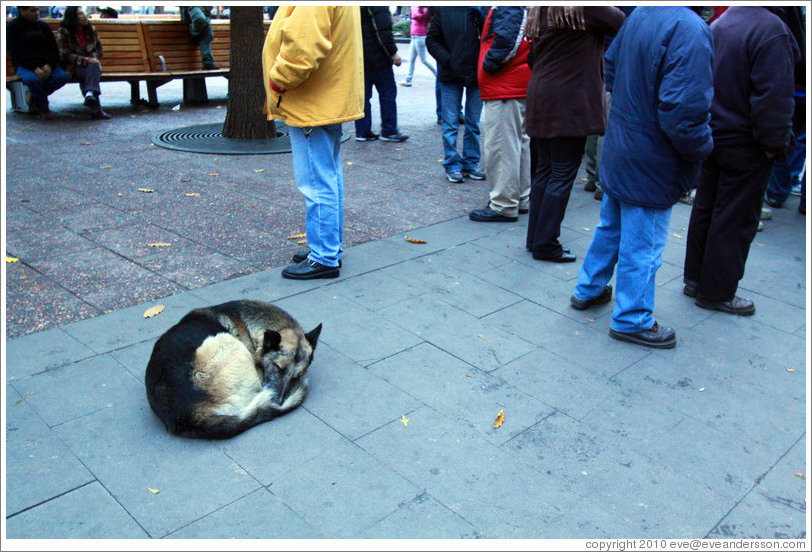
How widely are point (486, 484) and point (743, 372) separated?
1998mm

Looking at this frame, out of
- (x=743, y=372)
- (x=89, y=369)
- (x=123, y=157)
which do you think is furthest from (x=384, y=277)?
(x=123, y=157)

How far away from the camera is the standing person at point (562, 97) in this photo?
197 inches

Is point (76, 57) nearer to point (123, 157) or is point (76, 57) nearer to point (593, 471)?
point (123, 157)

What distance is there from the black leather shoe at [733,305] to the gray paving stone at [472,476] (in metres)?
2.52

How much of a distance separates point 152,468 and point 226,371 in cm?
51

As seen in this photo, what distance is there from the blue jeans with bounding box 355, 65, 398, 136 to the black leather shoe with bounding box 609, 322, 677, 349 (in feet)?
19.2

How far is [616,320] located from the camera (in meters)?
4.32

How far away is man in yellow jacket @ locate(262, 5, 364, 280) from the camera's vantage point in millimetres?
4500

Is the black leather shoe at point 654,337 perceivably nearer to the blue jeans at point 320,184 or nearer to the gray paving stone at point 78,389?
the blue jeans at point 320,184

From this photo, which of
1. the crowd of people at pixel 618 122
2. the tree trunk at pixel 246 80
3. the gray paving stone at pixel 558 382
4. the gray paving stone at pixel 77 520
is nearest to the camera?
the gray paving stone at pixel 77 520

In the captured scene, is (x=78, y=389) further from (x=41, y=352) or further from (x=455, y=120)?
(x=455, y=120)

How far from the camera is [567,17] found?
4.94m

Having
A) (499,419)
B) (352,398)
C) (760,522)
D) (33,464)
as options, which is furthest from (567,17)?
(33,464)

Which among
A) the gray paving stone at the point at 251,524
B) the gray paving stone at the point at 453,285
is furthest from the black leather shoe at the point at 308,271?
the gray paving stone at the point at 251,524
